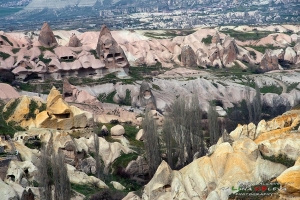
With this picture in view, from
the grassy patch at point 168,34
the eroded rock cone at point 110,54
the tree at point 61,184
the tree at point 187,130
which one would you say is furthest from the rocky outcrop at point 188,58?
the tree at point 61,184

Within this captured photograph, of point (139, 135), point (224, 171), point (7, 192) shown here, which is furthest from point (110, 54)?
point (224, 171)

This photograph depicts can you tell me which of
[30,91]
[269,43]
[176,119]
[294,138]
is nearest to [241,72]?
[269,43]

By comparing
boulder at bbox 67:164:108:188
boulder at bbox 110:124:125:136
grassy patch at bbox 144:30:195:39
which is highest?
boulder at bbox 67:164:108:188

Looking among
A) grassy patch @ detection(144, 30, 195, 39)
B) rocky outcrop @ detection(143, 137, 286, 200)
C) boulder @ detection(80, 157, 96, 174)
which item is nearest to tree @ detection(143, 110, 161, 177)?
boulder @ detection(80, 157, 96, 174)

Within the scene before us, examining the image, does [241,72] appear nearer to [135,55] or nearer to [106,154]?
[135,55]

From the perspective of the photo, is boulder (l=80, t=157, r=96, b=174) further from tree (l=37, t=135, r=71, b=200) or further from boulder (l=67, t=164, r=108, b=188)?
tree (l=37, t=135, r=71, b=200)

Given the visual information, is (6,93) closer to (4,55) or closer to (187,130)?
(187,130)
